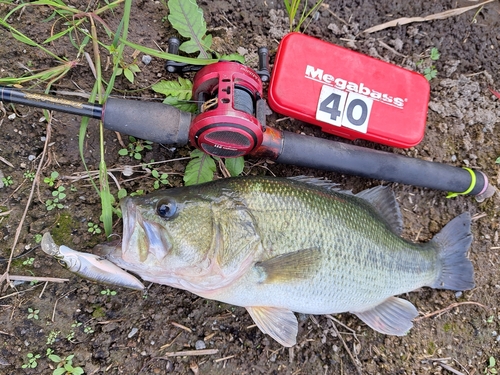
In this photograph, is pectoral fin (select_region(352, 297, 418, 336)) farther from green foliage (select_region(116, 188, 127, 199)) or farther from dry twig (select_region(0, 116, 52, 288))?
dry twig (select_region(0, 116, 52, 288))

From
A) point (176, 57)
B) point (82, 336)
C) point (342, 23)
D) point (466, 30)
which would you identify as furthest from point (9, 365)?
point (466, 30)

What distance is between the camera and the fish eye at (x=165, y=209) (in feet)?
6.97

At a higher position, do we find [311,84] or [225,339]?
[311,84]

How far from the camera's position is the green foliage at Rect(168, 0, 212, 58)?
2.61 m

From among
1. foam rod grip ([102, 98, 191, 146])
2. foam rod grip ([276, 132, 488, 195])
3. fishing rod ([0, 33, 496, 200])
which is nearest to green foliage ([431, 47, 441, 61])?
foam rod grip ([276, 132, 488, 195])

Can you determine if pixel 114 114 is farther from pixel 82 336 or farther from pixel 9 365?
pixel 9 365

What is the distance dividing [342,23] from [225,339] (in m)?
2.52

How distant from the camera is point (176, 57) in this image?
95.7 inches

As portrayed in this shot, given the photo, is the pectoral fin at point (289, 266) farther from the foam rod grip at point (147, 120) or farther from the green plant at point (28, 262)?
the green plant at point (28, 262)

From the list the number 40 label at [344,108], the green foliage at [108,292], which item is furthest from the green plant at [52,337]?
the number 40 label at [344,108]

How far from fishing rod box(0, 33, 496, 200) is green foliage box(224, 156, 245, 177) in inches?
8.0

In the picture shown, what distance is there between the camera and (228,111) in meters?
2.13

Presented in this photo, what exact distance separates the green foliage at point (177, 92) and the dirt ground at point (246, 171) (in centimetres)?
16

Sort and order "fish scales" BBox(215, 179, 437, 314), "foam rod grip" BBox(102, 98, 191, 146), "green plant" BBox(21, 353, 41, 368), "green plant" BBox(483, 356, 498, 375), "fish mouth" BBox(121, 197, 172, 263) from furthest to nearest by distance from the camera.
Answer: "green plant" BBox(483, 356, 498, 375), "green plant" BBox(21, 353, 41, 368), "fish scales" BBox(215, 179, 437, 314), "foam rod grip" BBox(102, 98, 191, 146), "fish mouth" BBox(121, 197, 172, 263)
